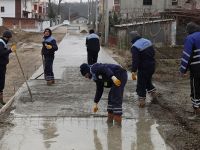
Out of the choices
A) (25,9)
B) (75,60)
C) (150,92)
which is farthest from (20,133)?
(25,9)

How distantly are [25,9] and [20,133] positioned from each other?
81921 mm

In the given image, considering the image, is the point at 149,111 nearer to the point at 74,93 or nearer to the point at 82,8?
the point at 74,93

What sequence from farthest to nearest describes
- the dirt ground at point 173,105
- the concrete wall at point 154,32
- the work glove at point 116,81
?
the concrete wall at point 154,32 < the work glove at point 116,81 < the dirt ground at point 173,105

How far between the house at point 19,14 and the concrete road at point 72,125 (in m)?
52.7

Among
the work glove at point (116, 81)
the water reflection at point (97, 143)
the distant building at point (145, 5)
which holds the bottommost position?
the water reflection at point (97, 143)

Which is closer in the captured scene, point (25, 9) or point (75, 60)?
point (75, 60)

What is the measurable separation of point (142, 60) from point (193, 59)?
3.97ft

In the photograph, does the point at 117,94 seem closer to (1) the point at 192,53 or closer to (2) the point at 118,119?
(2) the point at 118,119

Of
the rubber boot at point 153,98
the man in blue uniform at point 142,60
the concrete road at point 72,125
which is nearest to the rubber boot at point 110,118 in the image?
the concrete road at point 72,125

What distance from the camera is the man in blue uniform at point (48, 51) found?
14.3 metres

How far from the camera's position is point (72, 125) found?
9492 millimetres

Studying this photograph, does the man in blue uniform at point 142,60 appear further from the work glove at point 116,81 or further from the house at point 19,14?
the house at point 19,14

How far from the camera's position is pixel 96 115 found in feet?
33.6

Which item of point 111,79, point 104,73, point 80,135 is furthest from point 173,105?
point 80,135
